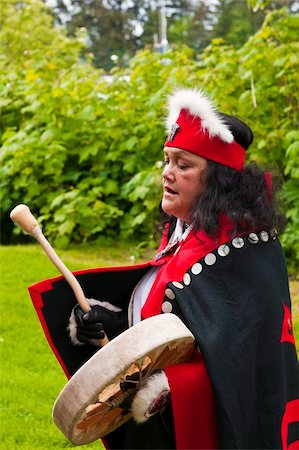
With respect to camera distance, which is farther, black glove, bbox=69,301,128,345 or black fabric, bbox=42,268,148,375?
black fabric, bbox=42,268,148,375

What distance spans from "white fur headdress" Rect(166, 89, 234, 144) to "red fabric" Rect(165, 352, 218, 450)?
0.73 meters

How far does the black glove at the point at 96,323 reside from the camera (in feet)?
8.77

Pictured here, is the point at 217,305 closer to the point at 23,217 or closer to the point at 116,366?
the point at 116,366

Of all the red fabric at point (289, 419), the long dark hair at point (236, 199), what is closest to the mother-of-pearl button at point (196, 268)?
the long dark hair at point (236, 199)

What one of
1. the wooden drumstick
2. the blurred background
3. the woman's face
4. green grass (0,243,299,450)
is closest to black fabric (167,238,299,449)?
the woman's face

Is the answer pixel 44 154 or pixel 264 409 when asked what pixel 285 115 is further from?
pixel 264 409

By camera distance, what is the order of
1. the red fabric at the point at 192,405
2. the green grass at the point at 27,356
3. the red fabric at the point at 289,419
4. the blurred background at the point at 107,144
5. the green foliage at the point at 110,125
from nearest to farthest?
1. the red fabric at the point at 192,405
2. the red fabric at the point at 289,419
3. the green grass at the point at 27,356
4. the blurred background at the point at 107,144
5. the green foliage at the point at 110,125

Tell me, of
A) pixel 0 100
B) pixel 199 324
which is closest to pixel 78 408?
pixel 199 324

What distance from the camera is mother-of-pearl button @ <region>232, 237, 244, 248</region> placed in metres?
2.59

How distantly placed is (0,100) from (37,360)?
410cm


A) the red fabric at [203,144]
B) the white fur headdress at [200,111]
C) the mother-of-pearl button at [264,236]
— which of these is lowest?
Result: the mother-of-pearl button at [264,236]

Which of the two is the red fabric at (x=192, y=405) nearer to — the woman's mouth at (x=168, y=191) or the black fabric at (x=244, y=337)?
the black fabric at (x=244, y=337)

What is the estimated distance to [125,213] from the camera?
7746 mm

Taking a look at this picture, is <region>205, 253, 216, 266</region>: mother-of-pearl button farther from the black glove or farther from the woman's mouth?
the black glove
